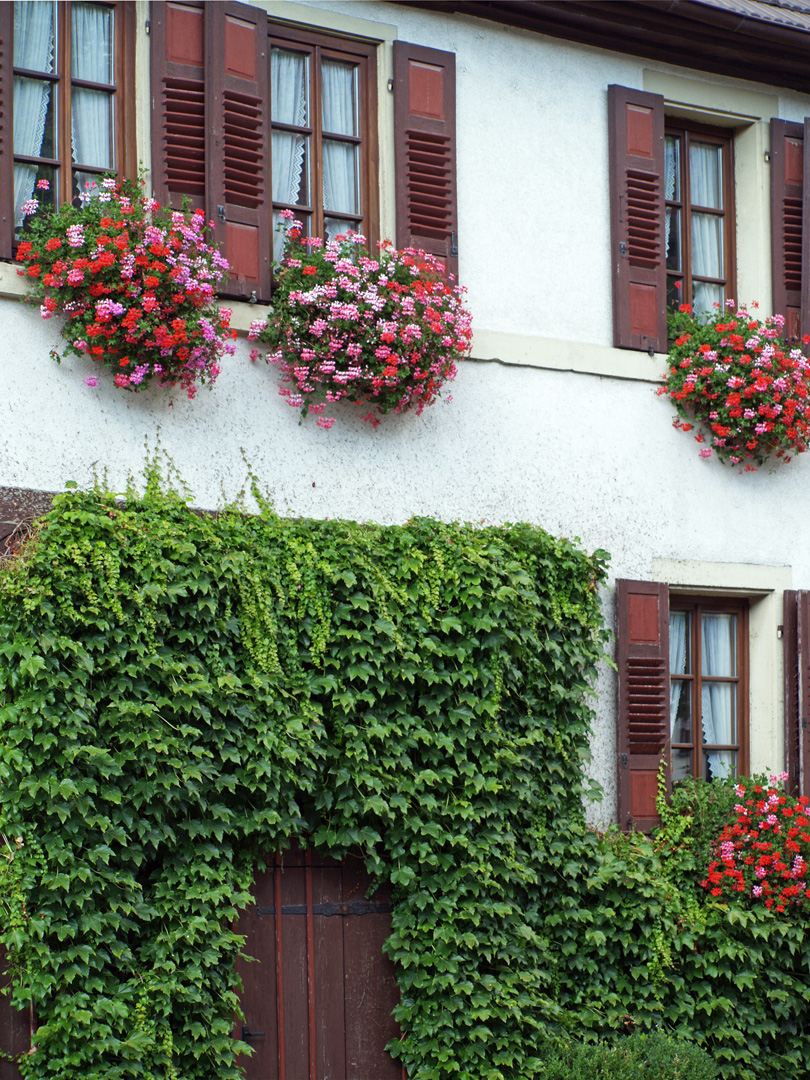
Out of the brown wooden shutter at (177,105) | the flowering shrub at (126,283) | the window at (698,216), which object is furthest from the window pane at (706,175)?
the flowering shrub at (126,283)

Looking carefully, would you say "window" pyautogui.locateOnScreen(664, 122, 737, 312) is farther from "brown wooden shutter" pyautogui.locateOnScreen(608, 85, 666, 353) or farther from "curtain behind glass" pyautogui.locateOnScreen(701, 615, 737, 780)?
"curtain behind glass" pyautogui.locateOnScreen(701, 615, 737, 780)

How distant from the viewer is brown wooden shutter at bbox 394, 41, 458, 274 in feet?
27.5

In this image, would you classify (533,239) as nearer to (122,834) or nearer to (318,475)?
(318,475)

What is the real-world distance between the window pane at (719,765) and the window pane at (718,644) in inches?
19.5

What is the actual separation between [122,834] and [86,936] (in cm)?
47

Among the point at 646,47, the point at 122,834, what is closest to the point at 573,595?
the point at 122,834

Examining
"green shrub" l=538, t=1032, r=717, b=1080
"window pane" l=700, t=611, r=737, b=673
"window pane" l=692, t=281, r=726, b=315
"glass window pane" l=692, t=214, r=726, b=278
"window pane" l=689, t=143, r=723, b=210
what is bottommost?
"green shrub" l=538, t=1032, r=717, b=1080

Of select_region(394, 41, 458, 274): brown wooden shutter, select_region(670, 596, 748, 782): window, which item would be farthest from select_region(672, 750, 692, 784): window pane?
select_region(394, 41, 458, 274): brown wooden shutter

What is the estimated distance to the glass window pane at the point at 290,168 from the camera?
8.27m

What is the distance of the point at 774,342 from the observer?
9.05 m

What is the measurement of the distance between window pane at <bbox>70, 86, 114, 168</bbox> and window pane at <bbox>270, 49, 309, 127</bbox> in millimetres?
991

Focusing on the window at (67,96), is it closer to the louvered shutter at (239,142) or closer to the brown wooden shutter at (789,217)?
the louvered shutter at (239,142)

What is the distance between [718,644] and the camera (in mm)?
9250

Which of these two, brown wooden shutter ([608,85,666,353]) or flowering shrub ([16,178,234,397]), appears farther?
brown wooden shutter ([608,85,666,353])
